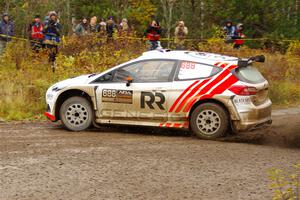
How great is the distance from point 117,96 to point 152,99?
2.39 feet

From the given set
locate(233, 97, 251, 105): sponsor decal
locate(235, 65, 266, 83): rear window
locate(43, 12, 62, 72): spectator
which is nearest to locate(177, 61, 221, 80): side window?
locate(235, 65, 266, 83): rear window

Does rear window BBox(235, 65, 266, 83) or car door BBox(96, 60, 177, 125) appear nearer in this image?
rear window BBox(235, 65, 266, 83)

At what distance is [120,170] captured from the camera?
28.6 ft

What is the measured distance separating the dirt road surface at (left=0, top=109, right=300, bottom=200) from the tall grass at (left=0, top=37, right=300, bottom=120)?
253 centimetres

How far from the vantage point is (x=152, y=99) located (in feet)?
37.9

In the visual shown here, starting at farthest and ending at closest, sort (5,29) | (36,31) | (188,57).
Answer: (36,31) → (5,29) → (188,57)

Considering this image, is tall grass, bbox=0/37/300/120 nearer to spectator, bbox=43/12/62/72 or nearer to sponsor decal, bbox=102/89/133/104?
spectator, bbox=43/12/62/72

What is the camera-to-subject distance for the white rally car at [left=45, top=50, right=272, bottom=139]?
11141 millimetres

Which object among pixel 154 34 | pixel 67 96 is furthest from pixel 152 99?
pixel 154 34

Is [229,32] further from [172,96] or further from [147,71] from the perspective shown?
[172,96]

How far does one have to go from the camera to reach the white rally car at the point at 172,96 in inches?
439

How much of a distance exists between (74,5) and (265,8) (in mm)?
12238

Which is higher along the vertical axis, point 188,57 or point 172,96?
point 188,57

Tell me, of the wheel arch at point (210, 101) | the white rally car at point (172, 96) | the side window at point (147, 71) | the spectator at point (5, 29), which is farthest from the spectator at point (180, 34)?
the wheel arch at point (210, 101)
